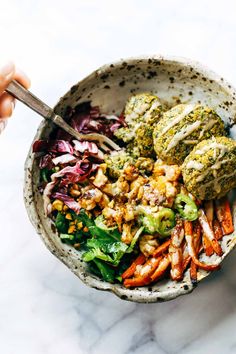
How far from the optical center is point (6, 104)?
8.76ft

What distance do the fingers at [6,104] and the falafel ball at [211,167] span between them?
0.76 m

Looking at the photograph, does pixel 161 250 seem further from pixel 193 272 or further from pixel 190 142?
pixel 190 142

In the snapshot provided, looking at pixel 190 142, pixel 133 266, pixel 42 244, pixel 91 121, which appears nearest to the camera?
pixel 190 142

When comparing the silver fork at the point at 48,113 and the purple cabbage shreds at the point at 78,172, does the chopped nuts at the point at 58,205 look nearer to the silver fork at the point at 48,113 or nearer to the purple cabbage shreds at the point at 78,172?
the purple cabbage shreds at the point at 78,172

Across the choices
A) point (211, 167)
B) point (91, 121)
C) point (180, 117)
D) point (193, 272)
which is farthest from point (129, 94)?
point (193, 272)

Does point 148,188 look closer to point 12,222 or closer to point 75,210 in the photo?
point 75,210

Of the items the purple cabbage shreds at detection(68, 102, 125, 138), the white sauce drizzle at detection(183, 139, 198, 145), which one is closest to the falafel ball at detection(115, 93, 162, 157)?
the purple cabbage shreds at detection(68, 102, 125, 138)

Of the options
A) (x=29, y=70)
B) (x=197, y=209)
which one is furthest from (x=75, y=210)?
(x=29, y=70)

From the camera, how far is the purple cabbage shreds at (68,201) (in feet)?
8.73

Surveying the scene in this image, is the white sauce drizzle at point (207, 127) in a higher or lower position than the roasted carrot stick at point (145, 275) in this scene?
higher

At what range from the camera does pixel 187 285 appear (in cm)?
243

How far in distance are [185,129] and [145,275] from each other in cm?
59

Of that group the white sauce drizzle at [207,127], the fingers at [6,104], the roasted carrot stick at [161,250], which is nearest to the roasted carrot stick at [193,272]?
the roasted carrot stick at [161,250]

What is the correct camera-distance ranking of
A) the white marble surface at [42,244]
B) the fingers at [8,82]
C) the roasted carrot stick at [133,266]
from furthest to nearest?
1. the white marble surface at [42,244]
2. the roasted carrot stick at [133,266]
3. the fingers at [8,82]
